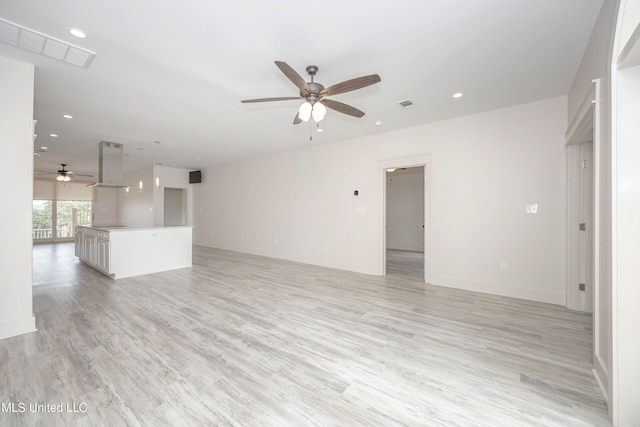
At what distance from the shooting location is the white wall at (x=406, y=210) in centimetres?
812

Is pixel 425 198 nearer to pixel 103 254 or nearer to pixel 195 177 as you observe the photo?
pixel 103 254

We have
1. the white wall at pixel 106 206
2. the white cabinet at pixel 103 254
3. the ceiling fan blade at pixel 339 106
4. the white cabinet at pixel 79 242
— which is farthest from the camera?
the white wall at pixel 106 206

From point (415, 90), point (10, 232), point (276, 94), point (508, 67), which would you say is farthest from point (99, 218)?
point (508, 67)

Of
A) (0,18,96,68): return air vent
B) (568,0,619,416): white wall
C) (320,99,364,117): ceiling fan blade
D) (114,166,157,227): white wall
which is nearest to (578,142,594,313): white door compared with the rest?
(568,0,619,416): white wall

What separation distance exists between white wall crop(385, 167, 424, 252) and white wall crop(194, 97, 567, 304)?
361 cm

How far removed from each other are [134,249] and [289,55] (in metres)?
4.73

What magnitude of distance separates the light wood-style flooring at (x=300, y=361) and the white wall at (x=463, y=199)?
22.5 inches

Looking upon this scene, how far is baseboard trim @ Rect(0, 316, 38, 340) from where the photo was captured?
2.43m

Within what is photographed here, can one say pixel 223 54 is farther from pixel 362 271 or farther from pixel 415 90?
pixel 362 271

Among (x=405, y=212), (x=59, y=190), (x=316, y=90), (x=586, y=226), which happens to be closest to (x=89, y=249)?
(x=316, y=90)

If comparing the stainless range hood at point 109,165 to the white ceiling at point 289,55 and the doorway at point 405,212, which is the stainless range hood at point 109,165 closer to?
the white ceiling at point 289,55

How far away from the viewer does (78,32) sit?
2.11m

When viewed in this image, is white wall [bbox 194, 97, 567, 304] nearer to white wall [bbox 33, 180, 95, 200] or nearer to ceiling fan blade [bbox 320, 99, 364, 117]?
ceiling fan blade [bbox 320, 99, 364, 117]

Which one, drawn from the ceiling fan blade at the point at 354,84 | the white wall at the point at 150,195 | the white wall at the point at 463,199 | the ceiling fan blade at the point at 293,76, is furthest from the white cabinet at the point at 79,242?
the ceiling fan blade at the point at 354,84
